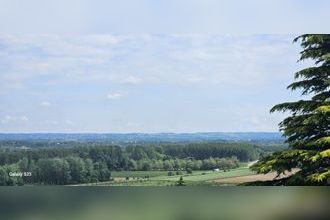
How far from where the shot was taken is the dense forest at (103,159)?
10922 millimetres

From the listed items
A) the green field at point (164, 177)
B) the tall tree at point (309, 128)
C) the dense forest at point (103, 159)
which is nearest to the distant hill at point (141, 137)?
the dense forest at point (103, 159)

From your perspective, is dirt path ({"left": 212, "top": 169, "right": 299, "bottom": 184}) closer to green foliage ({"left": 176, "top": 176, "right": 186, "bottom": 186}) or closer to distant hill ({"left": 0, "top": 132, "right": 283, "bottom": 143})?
green foliage ({"left": 176, "top": 176, "right": 186, "bottom": 186})

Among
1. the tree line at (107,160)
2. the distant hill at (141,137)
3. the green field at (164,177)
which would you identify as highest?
the distant hill at (141,137)

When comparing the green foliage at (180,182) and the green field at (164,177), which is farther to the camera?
the green foliage at (180,182)

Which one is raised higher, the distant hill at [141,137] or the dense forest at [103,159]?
the distant hill at [141,137]

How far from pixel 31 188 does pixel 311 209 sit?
152 inches

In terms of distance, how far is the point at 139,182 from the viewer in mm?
9867

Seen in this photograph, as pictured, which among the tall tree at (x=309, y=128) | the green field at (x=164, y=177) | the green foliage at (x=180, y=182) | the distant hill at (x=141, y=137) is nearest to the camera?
the tall tree at (x=309, y=128)

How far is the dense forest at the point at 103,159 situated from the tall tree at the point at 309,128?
1.43 meters

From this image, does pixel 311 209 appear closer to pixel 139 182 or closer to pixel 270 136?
pixel 270 136

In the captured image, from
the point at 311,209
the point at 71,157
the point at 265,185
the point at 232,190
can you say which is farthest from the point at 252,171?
the point at 71,157

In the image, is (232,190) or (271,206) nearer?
(271,206)

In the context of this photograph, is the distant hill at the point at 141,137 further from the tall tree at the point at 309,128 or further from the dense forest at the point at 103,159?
the tall tree at the point at 309,128

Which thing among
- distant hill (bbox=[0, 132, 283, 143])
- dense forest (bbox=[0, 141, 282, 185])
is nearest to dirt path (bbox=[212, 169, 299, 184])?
dense forest (bbox=[0, 141, 282, 185])
